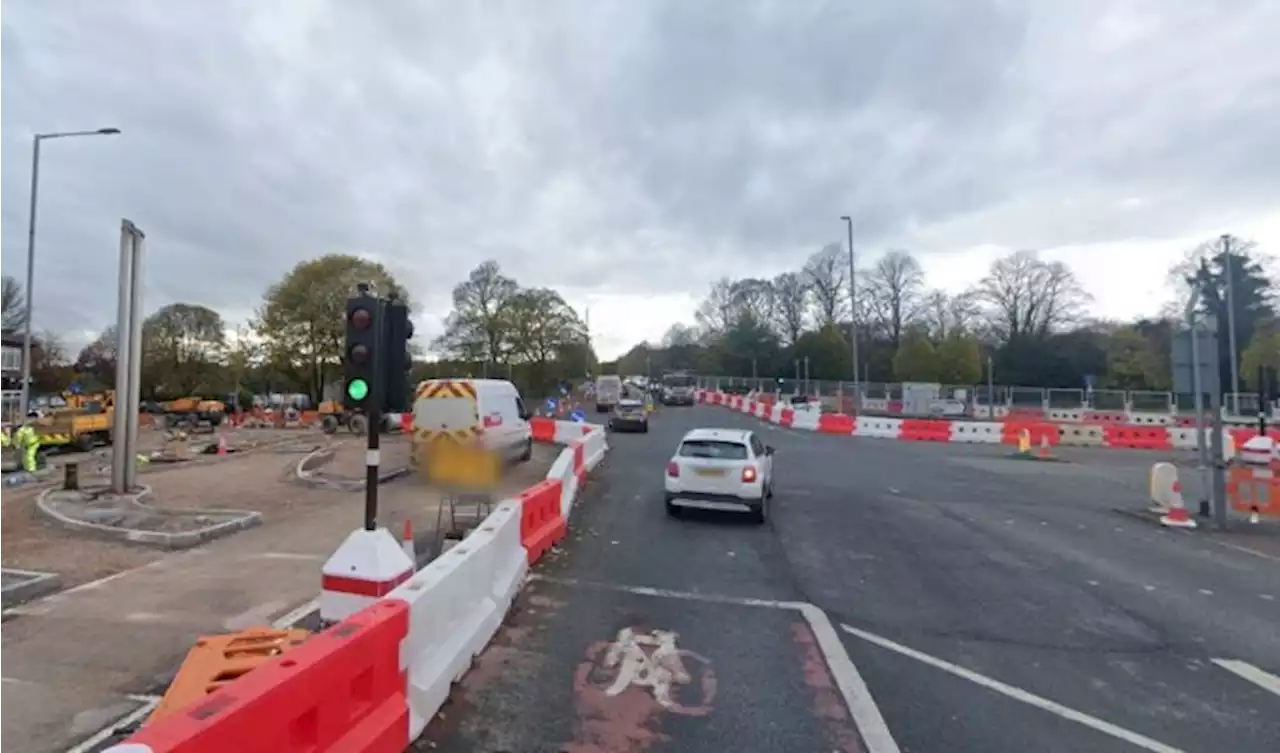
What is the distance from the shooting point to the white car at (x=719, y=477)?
41.8 ft

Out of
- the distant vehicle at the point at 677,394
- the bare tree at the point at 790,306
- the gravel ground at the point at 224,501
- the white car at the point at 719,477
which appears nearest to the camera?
the gravel ground at the point at 224,501

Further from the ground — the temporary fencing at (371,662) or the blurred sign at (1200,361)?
the blurred sign at (1200,361)

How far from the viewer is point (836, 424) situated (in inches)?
1486

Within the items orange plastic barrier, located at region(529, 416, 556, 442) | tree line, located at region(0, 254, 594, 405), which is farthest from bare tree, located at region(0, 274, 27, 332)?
orange plastic barrier, located at region(529, 416, 556, 442)

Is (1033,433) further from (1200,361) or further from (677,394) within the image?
(677,394)

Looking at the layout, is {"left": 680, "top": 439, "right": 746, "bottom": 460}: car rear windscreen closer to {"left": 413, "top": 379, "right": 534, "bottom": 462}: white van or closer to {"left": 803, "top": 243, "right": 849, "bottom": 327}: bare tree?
{"left": 413, "top": 379, "right": 534, "bottom": 462}: white van

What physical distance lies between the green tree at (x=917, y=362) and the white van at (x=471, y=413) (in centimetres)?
5921

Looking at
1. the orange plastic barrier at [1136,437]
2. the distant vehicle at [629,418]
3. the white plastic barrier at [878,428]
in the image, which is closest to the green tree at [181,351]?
the distant vehicle at [629,418]

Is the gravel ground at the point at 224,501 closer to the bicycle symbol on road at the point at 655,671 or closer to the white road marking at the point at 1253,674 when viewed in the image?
the bicycle symbol on road at the point at 655,671

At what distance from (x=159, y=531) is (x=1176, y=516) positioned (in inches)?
612

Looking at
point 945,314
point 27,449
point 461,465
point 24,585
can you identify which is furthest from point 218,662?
point 945,314

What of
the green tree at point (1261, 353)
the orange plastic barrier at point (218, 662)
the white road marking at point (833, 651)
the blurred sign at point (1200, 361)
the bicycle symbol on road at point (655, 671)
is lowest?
the white road marking at point (833, 651)

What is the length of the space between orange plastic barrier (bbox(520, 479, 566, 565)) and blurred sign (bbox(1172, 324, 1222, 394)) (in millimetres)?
10919

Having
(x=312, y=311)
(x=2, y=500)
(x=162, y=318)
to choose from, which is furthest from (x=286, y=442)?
(x=162, y=318)
